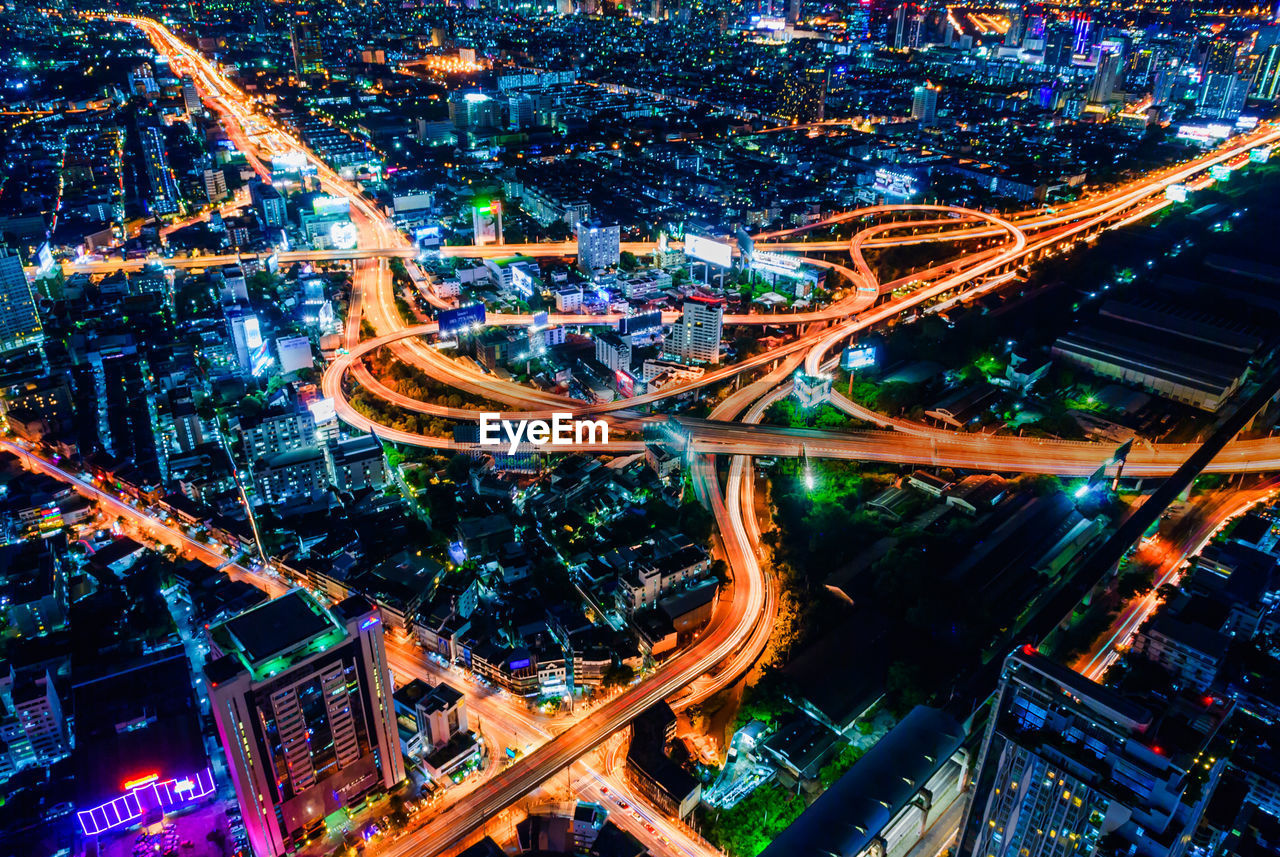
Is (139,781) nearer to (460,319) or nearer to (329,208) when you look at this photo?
(460,319)

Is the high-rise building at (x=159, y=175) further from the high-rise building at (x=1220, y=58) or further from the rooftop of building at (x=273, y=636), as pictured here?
the high-rise building at (x=1220, y=58)

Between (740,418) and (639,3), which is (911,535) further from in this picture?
(639,3)

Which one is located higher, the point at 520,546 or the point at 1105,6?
the point at 1105,6

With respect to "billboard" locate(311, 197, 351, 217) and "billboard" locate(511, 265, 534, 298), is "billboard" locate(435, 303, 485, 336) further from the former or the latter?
"billboard" locate(311, 197, 351, 217)

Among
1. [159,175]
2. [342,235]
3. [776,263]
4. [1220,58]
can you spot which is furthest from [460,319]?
[1220,58]

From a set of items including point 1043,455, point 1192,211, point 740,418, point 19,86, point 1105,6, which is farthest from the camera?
point 1105,6

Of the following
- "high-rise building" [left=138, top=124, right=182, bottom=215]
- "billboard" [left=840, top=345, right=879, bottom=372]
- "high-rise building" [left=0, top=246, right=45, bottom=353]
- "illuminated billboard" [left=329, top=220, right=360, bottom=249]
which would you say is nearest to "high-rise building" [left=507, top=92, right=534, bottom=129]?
"high-rise building" [left=138, top=124, right=182, bottom=215]

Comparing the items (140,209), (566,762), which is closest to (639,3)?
(140,209)
